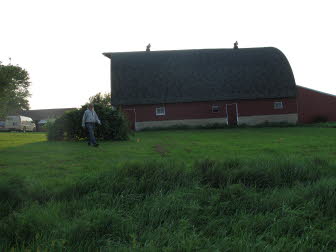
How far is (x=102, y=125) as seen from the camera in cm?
1580

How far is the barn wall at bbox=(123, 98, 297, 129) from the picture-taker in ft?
99.5

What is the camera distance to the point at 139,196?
4844 mm

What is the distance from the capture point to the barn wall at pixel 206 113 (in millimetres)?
30312

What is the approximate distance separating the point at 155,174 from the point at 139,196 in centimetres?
82

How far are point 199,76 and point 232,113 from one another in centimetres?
530

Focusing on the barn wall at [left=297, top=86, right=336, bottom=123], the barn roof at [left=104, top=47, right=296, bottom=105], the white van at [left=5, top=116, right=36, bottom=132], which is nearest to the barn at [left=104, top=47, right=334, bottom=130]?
the barn roof at [left=104, top=47, right=296, bottom=105]

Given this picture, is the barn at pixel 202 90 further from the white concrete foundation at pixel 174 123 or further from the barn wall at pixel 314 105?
the barn wall at pixel 314 105

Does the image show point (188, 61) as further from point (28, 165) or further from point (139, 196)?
point (139, 196)

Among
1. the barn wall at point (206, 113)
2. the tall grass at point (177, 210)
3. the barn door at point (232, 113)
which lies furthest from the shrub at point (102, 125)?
the barn door at point (232, 113)

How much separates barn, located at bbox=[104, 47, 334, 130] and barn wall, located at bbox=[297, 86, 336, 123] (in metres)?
1.80

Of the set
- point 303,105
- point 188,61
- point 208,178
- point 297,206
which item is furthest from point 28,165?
point 303,105

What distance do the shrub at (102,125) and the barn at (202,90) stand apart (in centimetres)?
1391

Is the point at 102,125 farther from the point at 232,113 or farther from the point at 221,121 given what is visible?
the point at 232,113

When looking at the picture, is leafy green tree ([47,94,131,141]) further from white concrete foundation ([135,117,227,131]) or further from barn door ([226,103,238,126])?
barn door ([226,103,238,126])
